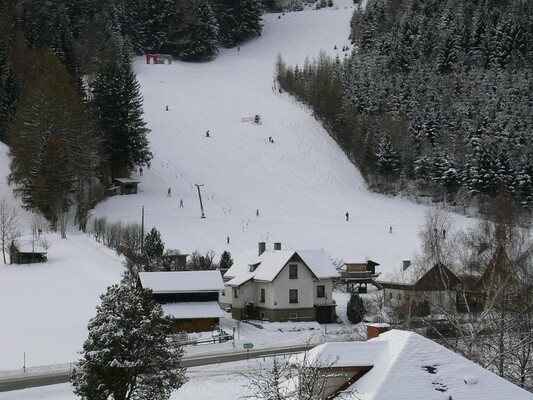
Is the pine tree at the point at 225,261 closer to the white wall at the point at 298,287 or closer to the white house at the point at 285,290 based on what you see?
the white house at the point at 285,290

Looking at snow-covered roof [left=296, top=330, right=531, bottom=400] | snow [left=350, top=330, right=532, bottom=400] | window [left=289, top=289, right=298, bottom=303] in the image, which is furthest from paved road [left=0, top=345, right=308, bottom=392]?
snow [left=350, top=330, right=532, bottom=400]

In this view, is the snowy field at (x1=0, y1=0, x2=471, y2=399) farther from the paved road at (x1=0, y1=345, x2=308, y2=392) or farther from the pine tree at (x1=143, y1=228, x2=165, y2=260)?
the pine tree at (x1=143, y1=228, x2=165, y2=260)

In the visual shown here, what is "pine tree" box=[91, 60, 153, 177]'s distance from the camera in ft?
235

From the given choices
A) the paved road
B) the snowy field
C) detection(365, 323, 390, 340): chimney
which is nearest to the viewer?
detection(365, 323, 390, 340): chimney

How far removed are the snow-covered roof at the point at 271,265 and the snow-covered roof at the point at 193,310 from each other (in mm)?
4288

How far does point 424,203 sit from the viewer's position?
75.6 m

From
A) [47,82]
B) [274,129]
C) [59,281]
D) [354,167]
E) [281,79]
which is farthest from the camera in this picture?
[281,79]

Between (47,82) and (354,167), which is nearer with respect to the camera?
(47,82)

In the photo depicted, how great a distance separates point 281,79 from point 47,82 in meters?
48.0

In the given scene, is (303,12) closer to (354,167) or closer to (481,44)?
(481,44)

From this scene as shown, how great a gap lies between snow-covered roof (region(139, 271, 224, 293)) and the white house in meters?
3.77

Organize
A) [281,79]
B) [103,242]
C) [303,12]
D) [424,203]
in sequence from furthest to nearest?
[303,12]
[281,79]
[424,203]
[103,242]

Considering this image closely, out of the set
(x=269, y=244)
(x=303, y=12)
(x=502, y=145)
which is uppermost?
(x=303, y=12)

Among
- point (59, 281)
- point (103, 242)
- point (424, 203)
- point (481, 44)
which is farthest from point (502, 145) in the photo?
point (59, 281)
